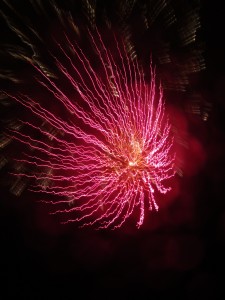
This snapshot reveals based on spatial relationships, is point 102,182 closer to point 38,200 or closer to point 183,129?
point 38,200

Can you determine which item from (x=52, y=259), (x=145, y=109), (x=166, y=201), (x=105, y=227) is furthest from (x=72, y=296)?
(x=145, y=109)

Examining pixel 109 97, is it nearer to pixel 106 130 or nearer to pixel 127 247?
pixel 106 130
